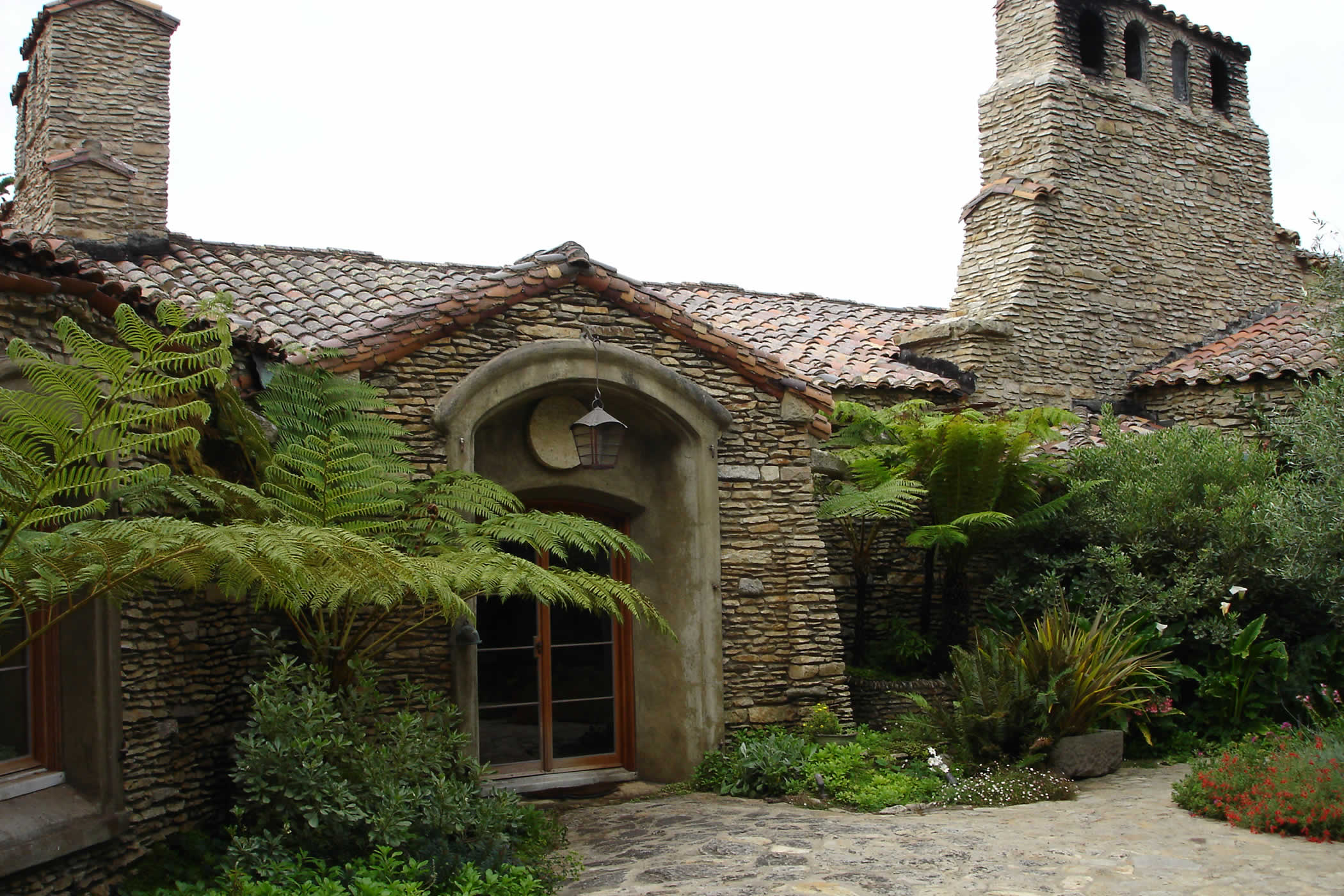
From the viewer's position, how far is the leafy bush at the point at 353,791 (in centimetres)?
646

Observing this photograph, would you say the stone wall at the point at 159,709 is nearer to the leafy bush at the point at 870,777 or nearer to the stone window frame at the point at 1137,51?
the leafy bush at the point at 870,777

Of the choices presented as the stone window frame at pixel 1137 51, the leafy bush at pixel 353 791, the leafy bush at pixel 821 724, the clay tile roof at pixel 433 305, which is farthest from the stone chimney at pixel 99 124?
the stone window frame at pixel 1137 51

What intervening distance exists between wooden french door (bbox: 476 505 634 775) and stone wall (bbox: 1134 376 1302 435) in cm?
729

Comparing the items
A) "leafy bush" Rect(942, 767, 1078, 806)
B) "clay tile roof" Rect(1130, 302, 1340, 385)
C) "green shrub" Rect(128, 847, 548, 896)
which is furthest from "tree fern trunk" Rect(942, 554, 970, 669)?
"green shrub" Rect(128, 847, 548, 896)

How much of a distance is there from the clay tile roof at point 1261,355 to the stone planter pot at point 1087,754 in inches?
182

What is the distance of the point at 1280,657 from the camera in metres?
10.1

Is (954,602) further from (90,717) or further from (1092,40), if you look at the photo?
(1092,40)

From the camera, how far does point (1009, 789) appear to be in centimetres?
843

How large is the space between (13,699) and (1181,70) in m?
15.7

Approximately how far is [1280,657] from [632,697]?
5.67m

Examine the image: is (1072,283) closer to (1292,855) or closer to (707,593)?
(707,593)

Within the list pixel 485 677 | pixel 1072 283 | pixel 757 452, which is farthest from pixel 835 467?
pixel 1072 283

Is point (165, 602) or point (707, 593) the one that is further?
point (707, 593)

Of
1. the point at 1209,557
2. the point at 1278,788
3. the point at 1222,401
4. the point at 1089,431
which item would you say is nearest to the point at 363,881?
the point at 1278,788
